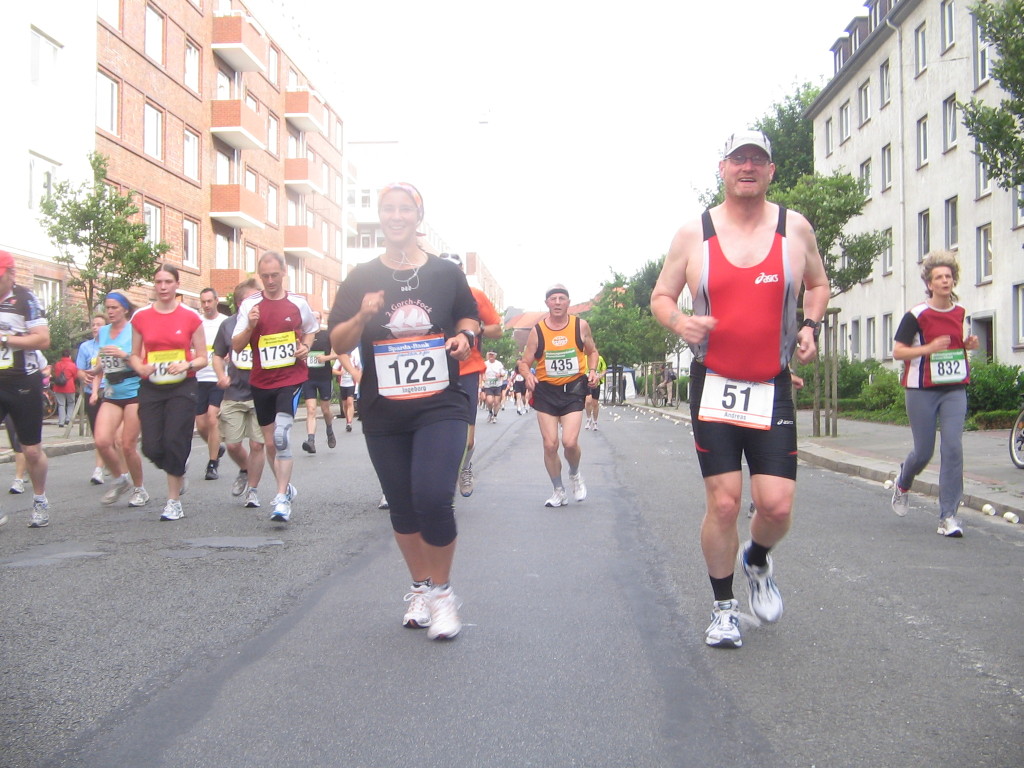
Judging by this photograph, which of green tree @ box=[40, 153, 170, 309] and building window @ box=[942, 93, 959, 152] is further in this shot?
building window @ box=[942, 93, 959, 152]

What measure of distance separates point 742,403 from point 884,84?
37218 millimetres

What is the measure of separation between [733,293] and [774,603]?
135 cm

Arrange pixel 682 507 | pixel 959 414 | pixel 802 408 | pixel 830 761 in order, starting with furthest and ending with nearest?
pixel 802 408, pixel 682 507, pixel 959 414, pixel 830 761

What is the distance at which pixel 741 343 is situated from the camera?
14.2ft

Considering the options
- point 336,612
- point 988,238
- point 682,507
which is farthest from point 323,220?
point 336,612

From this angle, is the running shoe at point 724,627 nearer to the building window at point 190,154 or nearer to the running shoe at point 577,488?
the running shoe at point 577,488

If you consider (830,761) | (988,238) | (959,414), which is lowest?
(830,761)

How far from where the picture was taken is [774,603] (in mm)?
4582

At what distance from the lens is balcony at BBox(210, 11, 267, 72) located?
37906 millimetres

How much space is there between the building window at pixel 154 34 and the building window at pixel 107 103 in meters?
2.62

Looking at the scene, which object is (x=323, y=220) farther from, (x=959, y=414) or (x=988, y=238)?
(x=959, y=414)

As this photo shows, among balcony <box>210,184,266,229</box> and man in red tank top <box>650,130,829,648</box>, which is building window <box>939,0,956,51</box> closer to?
balcony <box>210,184,266,229</box>

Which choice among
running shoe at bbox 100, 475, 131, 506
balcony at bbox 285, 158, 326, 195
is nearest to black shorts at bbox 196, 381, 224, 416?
running shoe at bbox 100, 475, 131, 506

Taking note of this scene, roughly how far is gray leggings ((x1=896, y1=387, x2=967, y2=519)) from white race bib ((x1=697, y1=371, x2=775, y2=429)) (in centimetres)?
379
